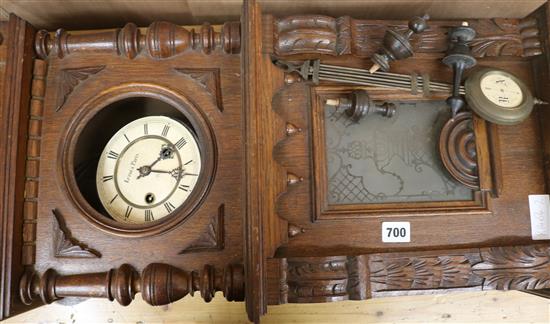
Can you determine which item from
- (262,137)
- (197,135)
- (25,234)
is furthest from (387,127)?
(25,234)

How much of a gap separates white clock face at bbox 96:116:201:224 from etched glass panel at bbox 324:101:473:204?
37cm

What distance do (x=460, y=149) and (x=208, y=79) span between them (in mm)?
687

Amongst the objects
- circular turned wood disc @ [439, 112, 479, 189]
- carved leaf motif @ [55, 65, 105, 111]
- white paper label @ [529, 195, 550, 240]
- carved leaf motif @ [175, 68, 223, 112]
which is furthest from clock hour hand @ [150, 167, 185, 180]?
white paper label @ [529, 195, 550, 240]

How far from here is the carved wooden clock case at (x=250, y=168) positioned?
93cm

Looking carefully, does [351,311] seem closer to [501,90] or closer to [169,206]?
[169,206]

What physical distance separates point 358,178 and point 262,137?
286mm

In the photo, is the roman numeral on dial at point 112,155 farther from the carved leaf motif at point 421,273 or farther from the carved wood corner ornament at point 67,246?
the carved leaf motif at point 421,273

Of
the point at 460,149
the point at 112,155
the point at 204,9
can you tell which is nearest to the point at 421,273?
the point at 460,149

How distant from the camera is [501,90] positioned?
103 centimetres

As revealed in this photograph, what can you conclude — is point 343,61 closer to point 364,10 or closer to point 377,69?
point 377,69

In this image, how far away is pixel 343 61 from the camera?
105 cm

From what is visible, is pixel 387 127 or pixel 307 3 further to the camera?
pixel 307 3

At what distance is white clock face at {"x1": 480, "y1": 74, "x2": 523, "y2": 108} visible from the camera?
1017mm

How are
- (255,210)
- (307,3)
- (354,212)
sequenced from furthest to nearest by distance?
(307,3) → (354,212) → (255,210)
